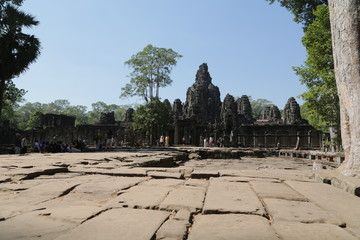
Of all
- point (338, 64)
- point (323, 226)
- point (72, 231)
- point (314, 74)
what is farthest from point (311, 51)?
point (72, 231)

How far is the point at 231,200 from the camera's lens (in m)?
2.26

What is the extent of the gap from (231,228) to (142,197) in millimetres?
1047

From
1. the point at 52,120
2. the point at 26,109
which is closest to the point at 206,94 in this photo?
the point at 52,120

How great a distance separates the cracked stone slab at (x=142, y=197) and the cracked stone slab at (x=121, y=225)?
0.15 m

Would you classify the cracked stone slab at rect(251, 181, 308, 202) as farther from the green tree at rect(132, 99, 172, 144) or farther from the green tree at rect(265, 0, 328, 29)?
the green tree at rect(132, 99, 172, 144)

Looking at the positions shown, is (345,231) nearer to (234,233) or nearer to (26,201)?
(234,233)

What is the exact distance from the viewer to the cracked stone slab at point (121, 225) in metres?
1.36

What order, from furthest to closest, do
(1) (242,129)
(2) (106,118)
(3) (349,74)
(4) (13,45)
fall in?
(2) (106,118)
(1) (242,129)
(4) (13,45)
(3) (349,74)

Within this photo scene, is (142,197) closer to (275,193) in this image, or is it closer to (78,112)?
(275,193)

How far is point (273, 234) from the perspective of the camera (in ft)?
4.69

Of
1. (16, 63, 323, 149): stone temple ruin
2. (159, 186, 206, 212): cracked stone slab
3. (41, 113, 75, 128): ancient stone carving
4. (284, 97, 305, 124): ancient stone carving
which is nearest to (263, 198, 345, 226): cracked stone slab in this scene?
(159, 186, 206, 212): cracked stone slab

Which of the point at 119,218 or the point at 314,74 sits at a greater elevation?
the point at 314,74

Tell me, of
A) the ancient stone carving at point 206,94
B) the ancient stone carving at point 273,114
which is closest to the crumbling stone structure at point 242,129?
the ancient stone carving at point 206,94

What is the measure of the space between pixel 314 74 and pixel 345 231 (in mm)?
14699
